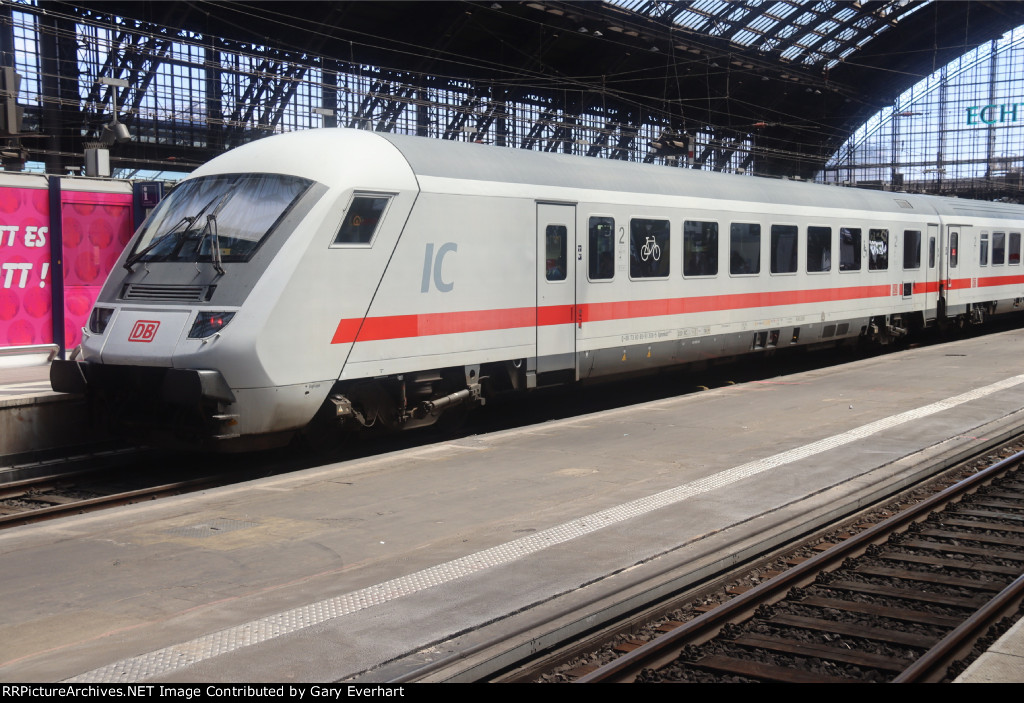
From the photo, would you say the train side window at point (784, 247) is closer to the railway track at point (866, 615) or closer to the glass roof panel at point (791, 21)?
the railway track at point (866, 615)

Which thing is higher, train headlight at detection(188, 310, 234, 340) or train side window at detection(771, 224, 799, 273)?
train side window at detection(771, 224, 799, 273)

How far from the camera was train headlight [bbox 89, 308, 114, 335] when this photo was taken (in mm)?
10109

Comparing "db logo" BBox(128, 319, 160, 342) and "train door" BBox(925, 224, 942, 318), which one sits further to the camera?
"train door" BBox(925, 224, 942, 318)

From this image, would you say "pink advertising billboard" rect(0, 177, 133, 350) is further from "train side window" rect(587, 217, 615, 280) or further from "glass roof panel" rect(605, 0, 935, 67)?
"glass roof panel" rect(605, 0, 935, 67)

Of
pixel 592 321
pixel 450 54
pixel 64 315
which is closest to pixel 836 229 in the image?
pixel 592 321

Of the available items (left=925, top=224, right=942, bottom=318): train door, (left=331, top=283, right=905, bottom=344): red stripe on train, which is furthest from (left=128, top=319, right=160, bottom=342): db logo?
(left=925, top=224, right=942, bottom=318): train door

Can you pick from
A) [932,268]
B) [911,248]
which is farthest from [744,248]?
[932,268]

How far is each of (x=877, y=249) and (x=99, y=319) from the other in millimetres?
15147

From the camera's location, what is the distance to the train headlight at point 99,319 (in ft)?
33.2

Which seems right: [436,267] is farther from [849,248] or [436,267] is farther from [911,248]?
[911,248]

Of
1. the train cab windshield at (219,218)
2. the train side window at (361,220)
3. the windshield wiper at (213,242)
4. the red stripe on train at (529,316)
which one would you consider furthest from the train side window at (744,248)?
the windshield wiper at (213,242)

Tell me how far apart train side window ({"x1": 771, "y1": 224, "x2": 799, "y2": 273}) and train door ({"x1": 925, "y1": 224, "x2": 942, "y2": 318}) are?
607 cm

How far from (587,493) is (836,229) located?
1194 cm

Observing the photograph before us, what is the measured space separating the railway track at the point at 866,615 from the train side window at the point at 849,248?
36.4 ft
